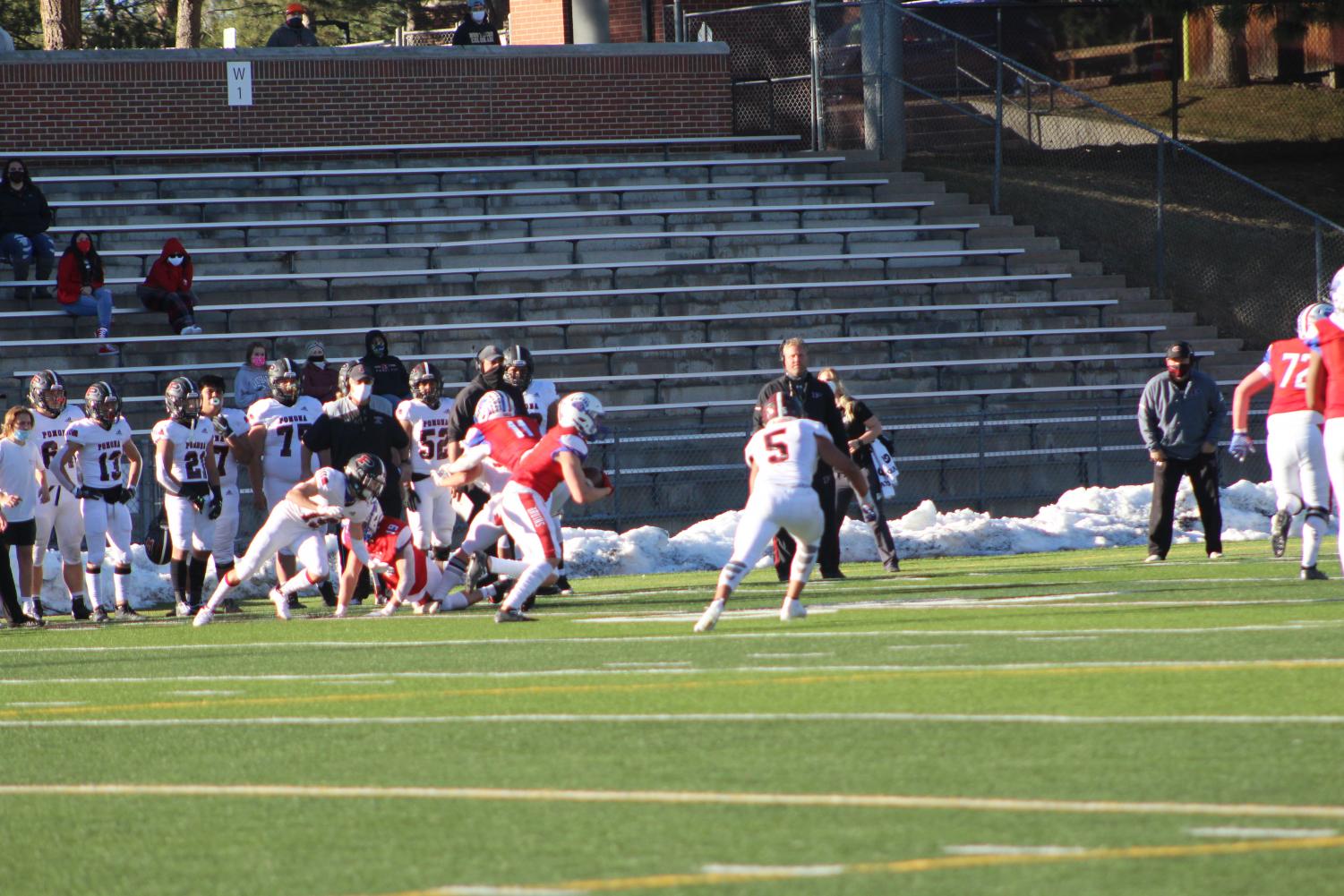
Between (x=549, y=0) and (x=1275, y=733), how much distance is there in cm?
2780

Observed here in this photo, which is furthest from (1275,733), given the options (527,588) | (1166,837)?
(527,588)

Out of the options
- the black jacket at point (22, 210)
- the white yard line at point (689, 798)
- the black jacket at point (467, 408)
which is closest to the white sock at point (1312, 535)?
the black jacket at point (467, 408)

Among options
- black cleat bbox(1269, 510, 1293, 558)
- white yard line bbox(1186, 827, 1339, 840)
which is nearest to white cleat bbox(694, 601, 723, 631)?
black cleat bbox(1269, 510, 1293, 558)

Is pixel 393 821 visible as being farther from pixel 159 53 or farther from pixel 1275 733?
pixel 159 53

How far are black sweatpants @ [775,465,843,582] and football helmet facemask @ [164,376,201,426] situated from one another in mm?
4632

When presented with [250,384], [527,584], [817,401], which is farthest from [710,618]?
[250,384]

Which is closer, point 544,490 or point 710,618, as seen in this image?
point 710,618

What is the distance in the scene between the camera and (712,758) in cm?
659

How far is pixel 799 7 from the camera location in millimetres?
28234

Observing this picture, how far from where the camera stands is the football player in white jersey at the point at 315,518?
1309 cm

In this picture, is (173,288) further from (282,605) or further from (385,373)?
(282,605)

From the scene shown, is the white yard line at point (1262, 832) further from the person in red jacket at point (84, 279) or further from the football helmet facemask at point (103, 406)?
the person in red jacket at point (84, 279)

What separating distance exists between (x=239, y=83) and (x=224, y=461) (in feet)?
44.9

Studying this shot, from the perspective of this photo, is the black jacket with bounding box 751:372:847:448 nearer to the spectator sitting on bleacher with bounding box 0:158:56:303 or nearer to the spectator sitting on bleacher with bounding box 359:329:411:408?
the spectator sitting on bleacher with bounding box 359:329:411:408
